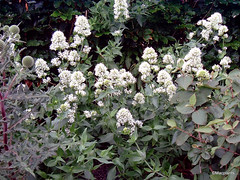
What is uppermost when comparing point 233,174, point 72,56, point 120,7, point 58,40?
point 120,7

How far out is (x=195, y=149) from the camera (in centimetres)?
182

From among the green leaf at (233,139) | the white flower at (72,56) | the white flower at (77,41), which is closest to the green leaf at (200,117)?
the green leaf at (233,139)

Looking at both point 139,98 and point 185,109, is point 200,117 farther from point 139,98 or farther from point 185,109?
point 139,98

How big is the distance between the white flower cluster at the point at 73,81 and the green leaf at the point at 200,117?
0.81 m

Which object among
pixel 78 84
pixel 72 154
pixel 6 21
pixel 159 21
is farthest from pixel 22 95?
pixel 159 21

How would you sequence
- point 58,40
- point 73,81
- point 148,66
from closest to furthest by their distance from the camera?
point 73,81 → point 148,66 → point 58,40

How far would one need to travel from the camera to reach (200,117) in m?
1.68

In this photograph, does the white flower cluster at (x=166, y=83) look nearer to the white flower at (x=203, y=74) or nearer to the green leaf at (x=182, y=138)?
the white flower at (x=203, y=74)

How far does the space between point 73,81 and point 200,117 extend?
0.89 m

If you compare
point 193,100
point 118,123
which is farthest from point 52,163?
point 193,100

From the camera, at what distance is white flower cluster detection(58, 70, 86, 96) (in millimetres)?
2115

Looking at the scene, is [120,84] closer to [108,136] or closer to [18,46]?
[108,136]

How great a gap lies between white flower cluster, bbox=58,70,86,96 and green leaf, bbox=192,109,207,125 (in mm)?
812

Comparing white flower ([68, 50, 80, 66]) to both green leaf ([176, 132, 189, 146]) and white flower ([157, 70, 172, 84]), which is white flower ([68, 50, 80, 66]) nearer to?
white flower ([157, 70, 172, 84])
